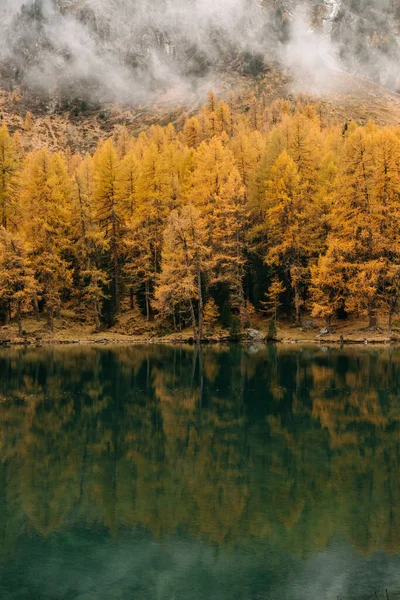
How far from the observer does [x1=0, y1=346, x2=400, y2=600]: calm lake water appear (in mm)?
8727

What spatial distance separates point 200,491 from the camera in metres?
12.5

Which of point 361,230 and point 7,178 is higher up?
point 361,230

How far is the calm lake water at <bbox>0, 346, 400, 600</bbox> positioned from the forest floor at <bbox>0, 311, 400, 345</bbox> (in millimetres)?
19719

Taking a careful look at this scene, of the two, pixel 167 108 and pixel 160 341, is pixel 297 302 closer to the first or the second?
pixel 160 341

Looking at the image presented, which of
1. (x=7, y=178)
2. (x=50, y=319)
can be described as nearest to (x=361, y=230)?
(x=50, y=319)

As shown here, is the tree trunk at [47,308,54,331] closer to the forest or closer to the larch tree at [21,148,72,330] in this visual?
the larch tree at [21,148,72,330]

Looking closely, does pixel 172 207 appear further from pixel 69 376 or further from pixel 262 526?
pixel 262 526

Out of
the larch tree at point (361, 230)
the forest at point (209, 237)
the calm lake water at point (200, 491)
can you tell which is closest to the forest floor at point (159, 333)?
the forest at point (209, 237)

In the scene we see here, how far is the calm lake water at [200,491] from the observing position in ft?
28.6

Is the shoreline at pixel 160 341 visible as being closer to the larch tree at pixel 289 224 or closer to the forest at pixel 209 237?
the forest at pixel 209 237

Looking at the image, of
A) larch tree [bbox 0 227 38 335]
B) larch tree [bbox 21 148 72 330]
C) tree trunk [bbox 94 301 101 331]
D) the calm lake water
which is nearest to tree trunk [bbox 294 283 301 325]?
tree trunk [bbox 94 301 101 331]

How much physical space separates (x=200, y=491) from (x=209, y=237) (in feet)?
136

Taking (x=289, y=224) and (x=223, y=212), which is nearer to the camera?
(x=223, y=212)

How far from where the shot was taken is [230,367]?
1282 inches
